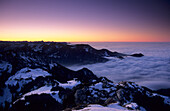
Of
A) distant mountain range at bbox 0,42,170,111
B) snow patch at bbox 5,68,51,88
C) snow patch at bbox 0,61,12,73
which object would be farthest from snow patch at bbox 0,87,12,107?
snow patch at bbox 0,61,12,73

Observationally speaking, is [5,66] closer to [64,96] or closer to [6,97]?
[6,97]

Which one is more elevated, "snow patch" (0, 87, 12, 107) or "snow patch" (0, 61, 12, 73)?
"snow patch" (0, 61, 12, 73)

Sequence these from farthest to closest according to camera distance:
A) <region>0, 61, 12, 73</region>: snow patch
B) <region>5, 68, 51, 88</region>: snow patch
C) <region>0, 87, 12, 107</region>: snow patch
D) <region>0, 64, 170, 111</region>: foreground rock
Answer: <region>0, 61, 12, 73</region>: snow patch
<region>5, 68, 51, 88</region>: snow patch
<region>0, 87, 12, 107</region>: snow patch
<region>0, 64, 170, 111</region>: foreground rock

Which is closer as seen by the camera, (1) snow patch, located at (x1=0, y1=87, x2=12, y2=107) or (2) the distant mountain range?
(2) the distant mountain range

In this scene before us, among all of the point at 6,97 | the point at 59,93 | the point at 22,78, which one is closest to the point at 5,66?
the point at 22,78

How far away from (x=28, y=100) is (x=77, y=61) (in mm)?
159845

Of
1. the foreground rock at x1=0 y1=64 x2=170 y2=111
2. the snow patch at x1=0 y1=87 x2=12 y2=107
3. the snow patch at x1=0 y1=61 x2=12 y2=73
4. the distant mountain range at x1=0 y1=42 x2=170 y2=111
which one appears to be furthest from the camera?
the snow patch at x1=0 y1=61 x2=12 y2=73

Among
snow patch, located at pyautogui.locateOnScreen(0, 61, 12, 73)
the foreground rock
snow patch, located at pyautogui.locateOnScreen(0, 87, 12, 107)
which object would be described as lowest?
snow patch, located at pyautogui.locateOnScreen(0, 87, 12, 107)

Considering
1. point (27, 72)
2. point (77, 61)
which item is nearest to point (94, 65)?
point (77, 61)

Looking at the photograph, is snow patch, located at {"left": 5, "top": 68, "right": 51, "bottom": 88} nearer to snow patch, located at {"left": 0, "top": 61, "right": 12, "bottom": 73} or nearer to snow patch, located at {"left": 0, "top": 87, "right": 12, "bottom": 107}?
snow patch, located at {"left": 0, "top": 87, "right": 12, "bottom": 107}

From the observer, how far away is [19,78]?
42.9 m

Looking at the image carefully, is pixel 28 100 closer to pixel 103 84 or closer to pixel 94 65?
pixel 103 84

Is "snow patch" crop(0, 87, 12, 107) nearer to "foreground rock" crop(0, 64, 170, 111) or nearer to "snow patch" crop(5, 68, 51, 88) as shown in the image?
"foreground rock" crop(0, 64, 170, 111)

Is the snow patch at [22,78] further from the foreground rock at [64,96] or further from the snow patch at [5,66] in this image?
the snow patch at [5,66]
